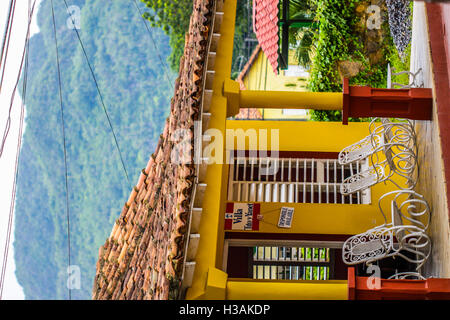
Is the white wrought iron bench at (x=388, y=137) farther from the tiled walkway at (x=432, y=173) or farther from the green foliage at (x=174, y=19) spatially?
the green foliage at (x=174, y=19)

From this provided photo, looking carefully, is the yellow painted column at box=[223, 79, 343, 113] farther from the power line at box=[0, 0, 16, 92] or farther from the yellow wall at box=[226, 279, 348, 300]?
the power line at box=[0, 0, 16, 92]

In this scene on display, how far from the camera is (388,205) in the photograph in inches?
377

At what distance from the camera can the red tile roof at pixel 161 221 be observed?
601cm

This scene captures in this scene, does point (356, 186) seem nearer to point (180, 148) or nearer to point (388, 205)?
point (388, 205)

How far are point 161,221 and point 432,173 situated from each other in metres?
3.51

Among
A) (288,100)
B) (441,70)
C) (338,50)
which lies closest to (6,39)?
(288,100)

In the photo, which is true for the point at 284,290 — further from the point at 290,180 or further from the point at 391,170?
the point at 290,180

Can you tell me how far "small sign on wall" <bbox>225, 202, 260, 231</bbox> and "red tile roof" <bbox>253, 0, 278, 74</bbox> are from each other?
7.63 meters

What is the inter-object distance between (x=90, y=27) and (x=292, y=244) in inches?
850

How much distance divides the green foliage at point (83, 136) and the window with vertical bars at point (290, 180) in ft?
14.0

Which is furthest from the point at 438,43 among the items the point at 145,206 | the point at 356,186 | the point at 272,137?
the point at 145,206

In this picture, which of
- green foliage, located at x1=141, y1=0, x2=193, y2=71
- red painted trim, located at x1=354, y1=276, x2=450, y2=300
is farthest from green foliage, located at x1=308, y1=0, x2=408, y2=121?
green foliage, located at x1=141, y1=0, x2=193, y2=71

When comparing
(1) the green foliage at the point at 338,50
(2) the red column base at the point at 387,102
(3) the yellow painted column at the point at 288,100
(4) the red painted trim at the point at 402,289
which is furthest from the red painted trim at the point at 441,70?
(1) the green foliage at the point at 338,50

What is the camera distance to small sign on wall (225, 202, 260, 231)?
965 centimetres
